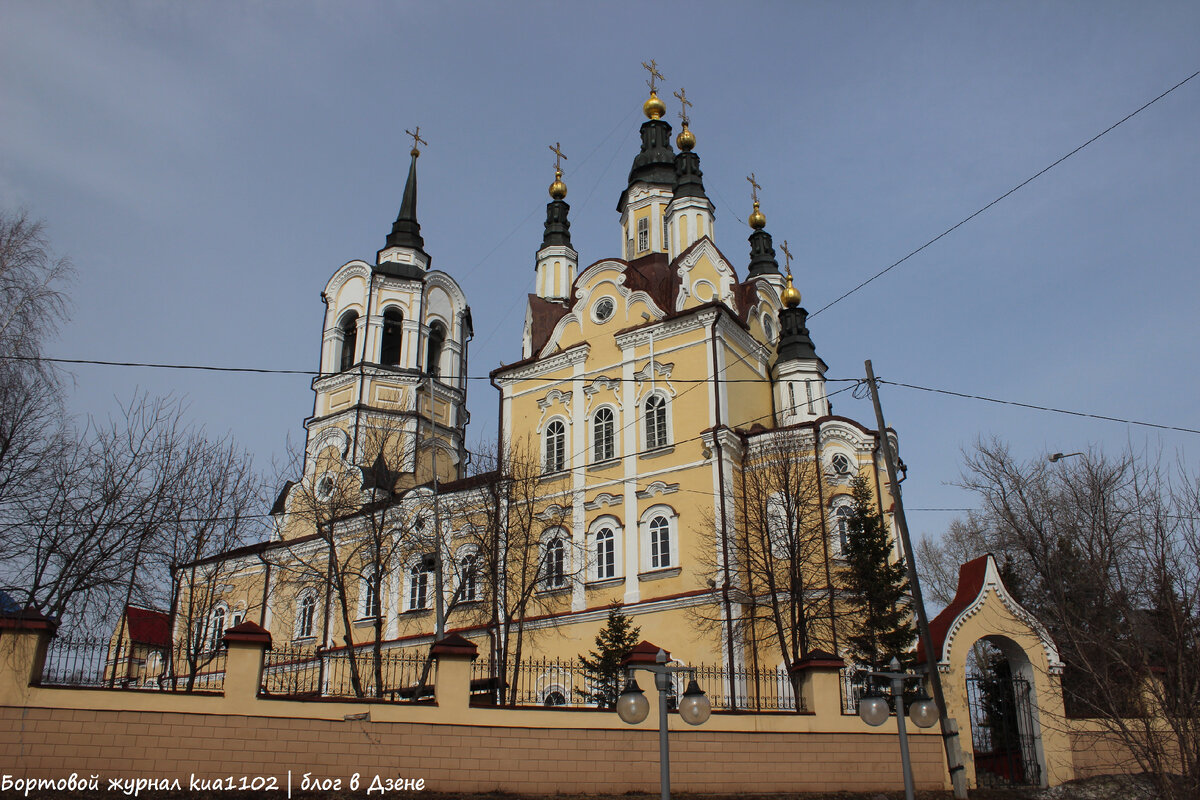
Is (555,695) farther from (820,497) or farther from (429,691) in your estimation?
(820,497)

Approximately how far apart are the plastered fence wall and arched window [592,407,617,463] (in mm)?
13197

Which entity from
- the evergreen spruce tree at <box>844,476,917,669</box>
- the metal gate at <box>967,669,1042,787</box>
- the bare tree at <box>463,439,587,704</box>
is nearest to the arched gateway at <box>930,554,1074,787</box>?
the metal gate at <box>967,669,1042,787</box>

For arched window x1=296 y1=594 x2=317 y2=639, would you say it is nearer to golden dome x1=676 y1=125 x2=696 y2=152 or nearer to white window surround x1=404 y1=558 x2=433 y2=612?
white window surround x1=404 y1=558 x2=433 y2=612

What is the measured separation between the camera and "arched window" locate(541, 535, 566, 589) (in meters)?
26.2

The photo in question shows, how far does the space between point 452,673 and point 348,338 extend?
85.4 ft

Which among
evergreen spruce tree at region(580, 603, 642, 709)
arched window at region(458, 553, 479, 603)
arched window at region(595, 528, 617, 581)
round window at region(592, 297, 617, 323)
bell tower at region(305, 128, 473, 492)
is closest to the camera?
evergreen spruce tree at region(580, 603, 642, 709)

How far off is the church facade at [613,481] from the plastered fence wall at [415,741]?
7215mm

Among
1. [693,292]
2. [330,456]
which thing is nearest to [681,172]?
[693,292]

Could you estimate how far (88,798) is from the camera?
1095cm

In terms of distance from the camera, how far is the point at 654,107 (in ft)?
117

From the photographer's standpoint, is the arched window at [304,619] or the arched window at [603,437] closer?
the arched window at [603,437]

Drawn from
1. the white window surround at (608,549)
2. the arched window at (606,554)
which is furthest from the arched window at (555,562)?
the arched window at (606,554)

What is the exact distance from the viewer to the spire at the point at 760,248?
118ft

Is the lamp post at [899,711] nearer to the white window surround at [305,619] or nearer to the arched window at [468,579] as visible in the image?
the arched window at [468,579]
